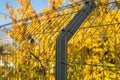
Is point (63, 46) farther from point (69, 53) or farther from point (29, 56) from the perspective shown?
point (29, 56)

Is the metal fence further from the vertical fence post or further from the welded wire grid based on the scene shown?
the vertical fence post

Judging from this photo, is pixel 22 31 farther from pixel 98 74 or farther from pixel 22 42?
pixel 98 74

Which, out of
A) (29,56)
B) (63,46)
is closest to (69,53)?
(29,56)

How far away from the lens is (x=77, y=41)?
429 cm

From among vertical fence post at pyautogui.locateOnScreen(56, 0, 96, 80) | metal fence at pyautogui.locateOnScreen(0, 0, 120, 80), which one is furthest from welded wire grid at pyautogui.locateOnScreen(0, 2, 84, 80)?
vertical fence post at pyautogui.locateOnScreen(56, 0, 96, 80)

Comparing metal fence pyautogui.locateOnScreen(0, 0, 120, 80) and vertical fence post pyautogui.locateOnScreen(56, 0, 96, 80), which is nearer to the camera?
vertical fence post pyautogui.locateOnScreen(56, 0, 96, 80)

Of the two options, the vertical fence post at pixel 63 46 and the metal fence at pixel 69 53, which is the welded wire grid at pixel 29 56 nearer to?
the metal fence at pixel 69 53

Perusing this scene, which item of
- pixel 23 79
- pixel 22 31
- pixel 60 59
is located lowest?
pixel 23 79

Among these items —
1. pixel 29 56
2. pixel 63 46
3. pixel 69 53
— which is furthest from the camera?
pixel 29 56

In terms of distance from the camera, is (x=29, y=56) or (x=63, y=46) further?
(x=29, y=56)

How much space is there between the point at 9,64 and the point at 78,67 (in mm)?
1015

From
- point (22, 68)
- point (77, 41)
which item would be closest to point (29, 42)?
point (22, 68)

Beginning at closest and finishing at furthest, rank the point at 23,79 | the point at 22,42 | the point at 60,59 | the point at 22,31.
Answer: the point at 60,59 < the point at 22,42 < the point at 23,79 < the point at 22,31

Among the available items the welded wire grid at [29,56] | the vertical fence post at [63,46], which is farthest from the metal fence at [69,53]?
the vertical fence post at [63,46]
